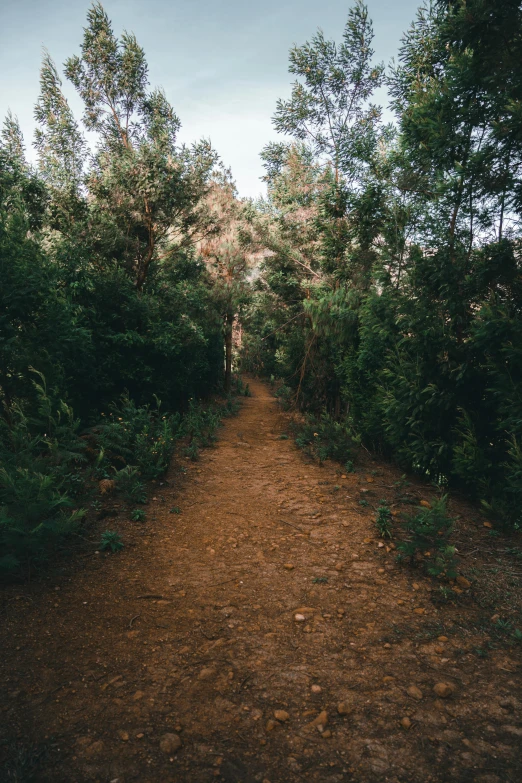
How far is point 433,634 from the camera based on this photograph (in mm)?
3115

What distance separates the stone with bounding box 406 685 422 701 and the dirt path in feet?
0.05

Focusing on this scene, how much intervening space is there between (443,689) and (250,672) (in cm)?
126

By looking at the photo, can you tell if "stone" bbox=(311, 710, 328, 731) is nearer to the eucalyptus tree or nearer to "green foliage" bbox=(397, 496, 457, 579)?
"green foliage" bbox=(397, 496, 457, 579)

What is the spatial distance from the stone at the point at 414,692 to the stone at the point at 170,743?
1457 millimetres

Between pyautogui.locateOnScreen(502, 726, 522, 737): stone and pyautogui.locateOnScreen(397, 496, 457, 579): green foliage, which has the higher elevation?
pyautogui.locateOnScreen(397, 496, 457, 579): green foliage

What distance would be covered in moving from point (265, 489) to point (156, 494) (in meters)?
1.78

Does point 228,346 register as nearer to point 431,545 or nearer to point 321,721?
point 431,545

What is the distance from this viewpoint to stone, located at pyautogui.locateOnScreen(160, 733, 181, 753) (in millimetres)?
2117

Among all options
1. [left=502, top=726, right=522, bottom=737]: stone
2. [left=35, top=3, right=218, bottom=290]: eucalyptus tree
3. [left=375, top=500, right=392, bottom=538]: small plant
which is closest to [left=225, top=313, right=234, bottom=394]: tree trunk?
[left=35, top=3, right=218, bottom=290]: eucalyptus tree

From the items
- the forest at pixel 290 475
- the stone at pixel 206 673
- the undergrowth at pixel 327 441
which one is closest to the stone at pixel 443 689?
the forest at pixel 290 475

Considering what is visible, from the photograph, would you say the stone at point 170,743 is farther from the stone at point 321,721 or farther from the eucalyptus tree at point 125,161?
the eucalyptus tree at point 125,161

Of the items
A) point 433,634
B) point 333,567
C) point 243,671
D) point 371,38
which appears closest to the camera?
point 243,671

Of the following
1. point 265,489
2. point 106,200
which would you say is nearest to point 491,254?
point 265,489

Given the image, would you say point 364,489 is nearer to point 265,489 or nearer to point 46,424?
point 265,489
